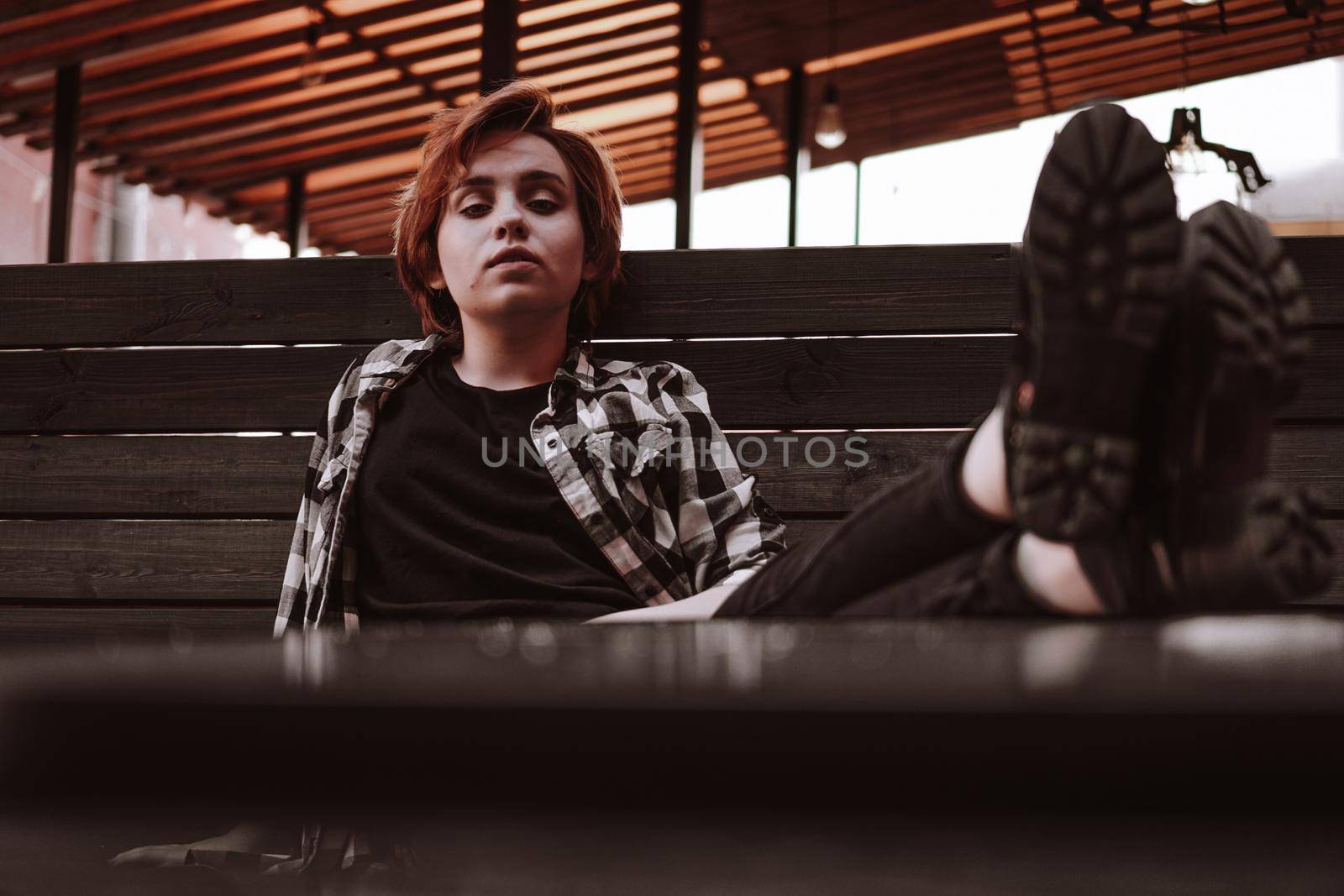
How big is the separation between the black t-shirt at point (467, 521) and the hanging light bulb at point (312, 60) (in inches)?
234

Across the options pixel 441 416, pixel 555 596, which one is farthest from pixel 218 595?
pixel 555 596

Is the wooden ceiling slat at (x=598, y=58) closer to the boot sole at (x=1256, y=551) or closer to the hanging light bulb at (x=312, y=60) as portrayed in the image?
the hanging light bulb at (x=312, y=60)

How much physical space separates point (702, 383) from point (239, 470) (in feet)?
2.70

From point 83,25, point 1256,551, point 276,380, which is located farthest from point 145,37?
point 1256,551

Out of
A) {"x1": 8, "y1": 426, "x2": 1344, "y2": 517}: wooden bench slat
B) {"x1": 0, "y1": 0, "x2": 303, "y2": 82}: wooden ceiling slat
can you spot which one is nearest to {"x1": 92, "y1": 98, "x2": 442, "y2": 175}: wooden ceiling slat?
{"x1": 0, "y1": 0, "x2": 303, "y2": 82}: wooden ceiling slat

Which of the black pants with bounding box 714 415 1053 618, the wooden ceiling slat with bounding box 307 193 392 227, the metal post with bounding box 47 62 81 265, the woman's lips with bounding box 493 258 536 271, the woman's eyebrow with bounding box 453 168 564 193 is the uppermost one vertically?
the wooden ceiling slat with bounding box 307 193 392 227

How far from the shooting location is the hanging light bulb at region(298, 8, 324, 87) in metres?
6.91

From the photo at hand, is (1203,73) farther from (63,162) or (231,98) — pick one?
(63,162)

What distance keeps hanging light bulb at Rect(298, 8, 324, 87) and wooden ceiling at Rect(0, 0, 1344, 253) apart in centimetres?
2

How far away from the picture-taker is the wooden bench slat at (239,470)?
1.88m

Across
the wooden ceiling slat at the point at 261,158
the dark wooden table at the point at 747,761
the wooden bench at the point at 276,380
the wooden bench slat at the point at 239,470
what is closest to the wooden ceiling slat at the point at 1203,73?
the wooden ceiling slat at the point at 261,158

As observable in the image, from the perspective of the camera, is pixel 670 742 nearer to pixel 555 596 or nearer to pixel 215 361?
pixel 555 596

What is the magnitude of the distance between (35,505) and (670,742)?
2006 millimetres

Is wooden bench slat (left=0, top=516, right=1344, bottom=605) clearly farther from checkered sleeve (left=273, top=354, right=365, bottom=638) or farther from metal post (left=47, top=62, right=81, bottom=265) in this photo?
metal post (left=47, top=62, right=81, bottom=265)
